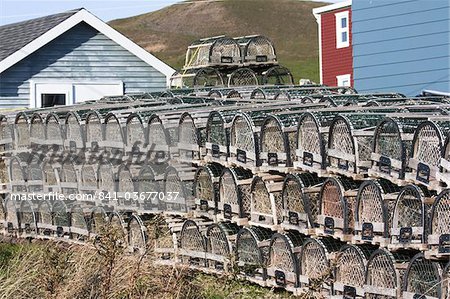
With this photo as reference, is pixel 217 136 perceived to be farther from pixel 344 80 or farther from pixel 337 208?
pixel 344 80

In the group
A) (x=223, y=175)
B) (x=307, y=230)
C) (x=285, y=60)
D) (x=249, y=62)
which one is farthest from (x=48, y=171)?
(x=285, y=60)

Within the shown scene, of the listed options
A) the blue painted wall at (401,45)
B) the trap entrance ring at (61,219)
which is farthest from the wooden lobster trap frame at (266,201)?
the blue painted wall at (401,45)

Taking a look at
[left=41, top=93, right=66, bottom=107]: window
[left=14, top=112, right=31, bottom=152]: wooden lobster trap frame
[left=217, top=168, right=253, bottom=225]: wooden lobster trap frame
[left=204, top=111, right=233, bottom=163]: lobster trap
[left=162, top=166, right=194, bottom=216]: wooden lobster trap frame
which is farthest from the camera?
[left=41, top=93, right=66, bottom=107]: window

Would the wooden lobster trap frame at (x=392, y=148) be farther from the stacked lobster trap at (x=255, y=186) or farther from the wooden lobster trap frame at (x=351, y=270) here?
the wooden lobster trap frame at (x=351, y=270)

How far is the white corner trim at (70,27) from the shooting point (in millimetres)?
18797

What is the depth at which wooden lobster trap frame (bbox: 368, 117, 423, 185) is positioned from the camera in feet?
27.0

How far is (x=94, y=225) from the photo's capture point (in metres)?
11.8

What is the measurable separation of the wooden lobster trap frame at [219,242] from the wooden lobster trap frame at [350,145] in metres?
1.52

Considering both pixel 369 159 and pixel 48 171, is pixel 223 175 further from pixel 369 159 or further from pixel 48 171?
pixel 48 171

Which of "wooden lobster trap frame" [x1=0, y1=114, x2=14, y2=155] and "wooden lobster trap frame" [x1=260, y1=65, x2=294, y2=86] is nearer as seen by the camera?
"wooden lobster trap frame" [x1=0, y1=114, x2=14, y2=155]

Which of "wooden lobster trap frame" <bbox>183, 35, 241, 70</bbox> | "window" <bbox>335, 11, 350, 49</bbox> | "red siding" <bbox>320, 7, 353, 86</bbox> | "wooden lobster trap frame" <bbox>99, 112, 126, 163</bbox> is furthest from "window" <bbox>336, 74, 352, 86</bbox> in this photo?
"wooden lobster trap frame" <bbox>99, 112, 126, 163</bbox>

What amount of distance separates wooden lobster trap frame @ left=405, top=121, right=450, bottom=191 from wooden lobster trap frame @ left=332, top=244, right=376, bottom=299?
2.76ft

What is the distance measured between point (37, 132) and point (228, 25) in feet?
213

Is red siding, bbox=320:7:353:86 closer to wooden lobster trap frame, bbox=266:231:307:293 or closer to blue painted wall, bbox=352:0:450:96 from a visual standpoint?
blue painted wall, bbox=352:0:450:96
